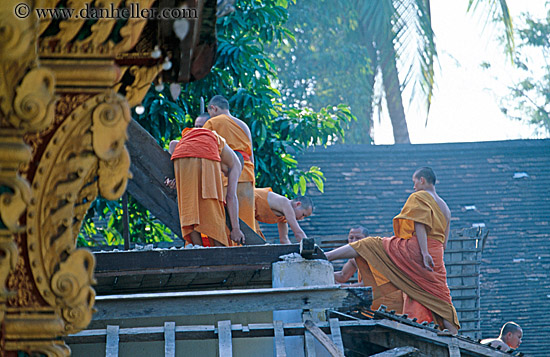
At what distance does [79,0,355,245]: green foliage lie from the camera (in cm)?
1041

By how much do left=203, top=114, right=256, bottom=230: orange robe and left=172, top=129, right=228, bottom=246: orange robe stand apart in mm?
1011

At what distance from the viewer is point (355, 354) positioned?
685 centimetres

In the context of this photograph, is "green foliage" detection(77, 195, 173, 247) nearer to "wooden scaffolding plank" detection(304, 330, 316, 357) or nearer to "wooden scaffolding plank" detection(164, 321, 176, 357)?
"wooden scaffolding plank" detection(164, 321, 176, 357)

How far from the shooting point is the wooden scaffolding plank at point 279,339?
18.8ft

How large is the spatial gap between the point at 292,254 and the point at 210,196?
0.99 m

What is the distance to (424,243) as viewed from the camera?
8500 mm

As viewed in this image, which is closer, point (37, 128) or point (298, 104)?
point (37, 128)

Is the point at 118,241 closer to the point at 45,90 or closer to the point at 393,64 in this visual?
the point at 393,64

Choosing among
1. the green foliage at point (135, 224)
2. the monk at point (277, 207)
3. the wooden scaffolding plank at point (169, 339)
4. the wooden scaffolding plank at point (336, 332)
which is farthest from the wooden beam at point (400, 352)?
the green foliage at point (135, 224)

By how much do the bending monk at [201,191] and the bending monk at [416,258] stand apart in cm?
167

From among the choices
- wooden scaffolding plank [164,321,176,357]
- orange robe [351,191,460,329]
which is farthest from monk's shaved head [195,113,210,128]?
wooden scaffolding plank [164,321,176,357]

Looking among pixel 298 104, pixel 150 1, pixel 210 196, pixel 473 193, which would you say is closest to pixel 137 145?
pixel 210 196

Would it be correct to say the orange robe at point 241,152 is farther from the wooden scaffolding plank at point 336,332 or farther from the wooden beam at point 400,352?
the wooden beam at point 400,352

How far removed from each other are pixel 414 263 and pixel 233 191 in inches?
90.8
